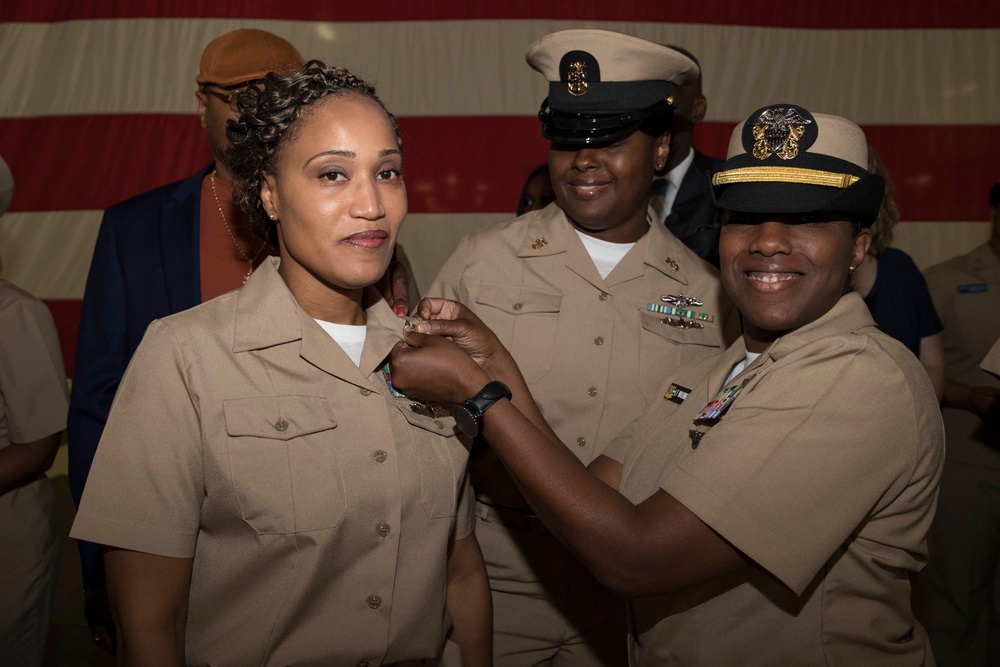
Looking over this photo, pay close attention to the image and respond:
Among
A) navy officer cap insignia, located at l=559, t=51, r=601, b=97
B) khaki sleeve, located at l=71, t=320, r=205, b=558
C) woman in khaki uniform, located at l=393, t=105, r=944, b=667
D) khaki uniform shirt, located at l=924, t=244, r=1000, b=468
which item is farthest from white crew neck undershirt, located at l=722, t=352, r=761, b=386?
khaki uniform shirt, located at l=924, t=244, r=1000, b=468

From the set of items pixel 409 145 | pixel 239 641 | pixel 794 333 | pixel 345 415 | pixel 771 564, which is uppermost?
pixel 409 145

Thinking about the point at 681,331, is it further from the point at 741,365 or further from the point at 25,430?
the point at 25,430

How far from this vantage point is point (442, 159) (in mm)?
4008

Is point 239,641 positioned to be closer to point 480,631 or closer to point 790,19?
point 480,631

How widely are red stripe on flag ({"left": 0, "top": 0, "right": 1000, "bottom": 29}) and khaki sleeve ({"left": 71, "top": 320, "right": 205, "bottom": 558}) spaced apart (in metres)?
2.90

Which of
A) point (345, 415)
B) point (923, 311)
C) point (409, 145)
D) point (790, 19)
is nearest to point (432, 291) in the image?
point (345, 415)

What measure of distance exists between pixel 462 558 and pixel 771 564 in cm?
63

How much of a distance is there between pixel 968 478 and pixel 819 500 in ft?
8.51

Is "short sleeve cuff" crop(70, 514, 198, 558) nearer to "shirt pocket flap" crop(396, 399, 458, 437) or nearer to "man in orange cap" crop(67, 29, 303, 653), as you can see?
"shirt pocket flap" crop(396, 399, 458, 437)

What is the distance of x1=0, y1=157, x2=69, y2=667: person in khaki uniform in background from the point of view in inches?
96.0

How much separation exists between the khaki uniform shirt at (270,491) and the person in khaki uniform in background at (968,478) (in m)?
2.85

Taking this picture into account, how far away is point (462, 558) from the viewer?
1.75 m

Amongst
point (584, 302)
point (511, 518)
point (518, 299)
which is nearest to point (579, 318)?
point (584, 302)

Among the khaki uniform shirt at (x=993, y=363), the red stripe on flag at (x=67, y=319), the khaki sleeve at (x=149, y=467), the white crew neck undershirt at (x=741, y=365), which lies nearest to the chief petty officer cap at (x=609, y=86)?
the white crew neck undershirt at (x=741, y=365)
